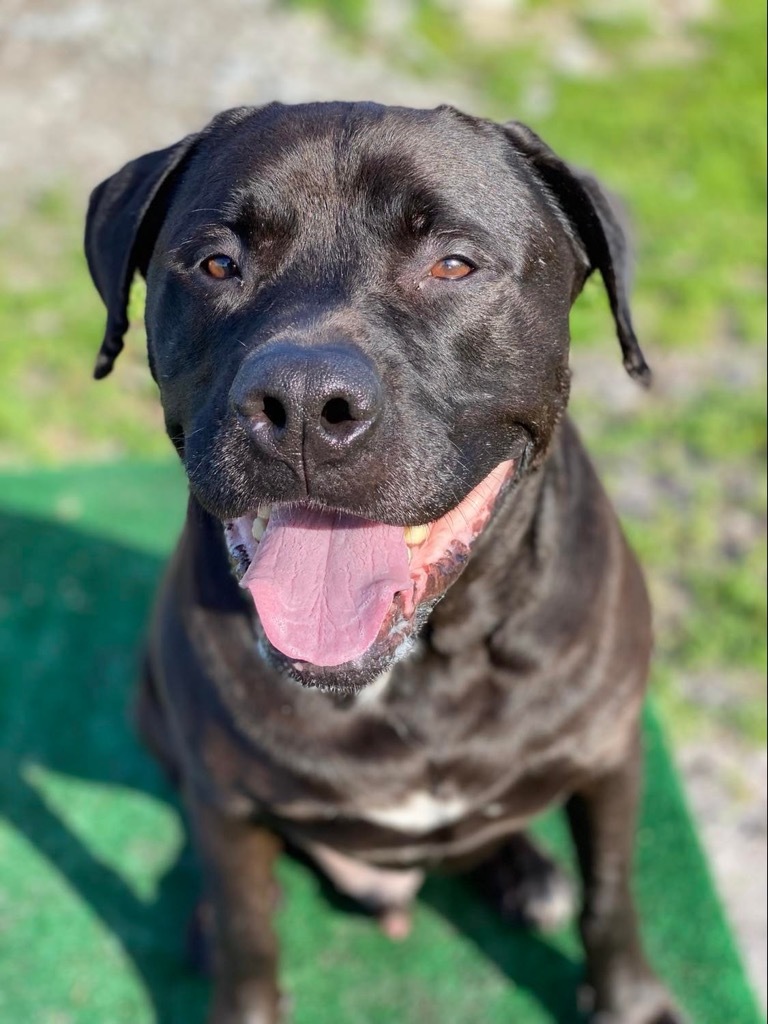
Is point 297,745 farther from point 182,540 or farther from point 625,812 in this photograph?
point 625,812

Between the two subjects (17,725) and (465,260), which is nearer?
(465,260)

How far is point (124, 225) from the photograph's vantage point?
233 cm

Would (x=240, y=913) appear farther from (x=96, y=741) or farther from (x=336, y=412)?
(x=336, y=412)

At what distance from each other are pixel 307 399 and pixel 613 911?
1620 millimetres

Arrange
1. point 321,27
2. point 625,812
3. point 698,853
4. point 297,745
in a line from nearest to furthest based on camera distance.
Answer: point 297,745, point 625,812, point 698,853, point 321,27

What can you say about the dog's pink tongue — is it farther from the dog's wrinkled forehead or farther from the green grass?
the green grass

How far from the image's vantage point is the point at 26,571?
428 cm

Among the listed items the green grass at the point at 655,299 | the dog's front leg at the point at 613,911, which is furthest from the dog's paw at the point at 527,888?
the green grass at the point at 655,299

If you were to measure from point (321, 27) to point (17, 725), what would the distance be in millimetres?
6638

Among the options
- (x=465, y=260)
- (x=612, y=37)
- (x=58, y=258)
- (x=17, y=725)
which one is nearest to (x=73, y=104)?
(x=58, y=258)

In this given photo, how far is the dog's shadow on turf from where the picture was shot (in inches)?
120

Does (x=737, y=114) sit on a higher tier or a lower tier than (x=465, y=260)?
lower

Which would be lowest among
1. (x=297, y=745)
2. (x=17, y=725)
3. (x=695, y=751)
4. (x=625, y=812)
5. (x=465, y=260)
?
(x=17, y=725)

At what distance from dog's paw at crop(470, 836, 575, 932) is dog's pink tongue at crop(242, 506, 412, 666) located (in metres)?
1.31
